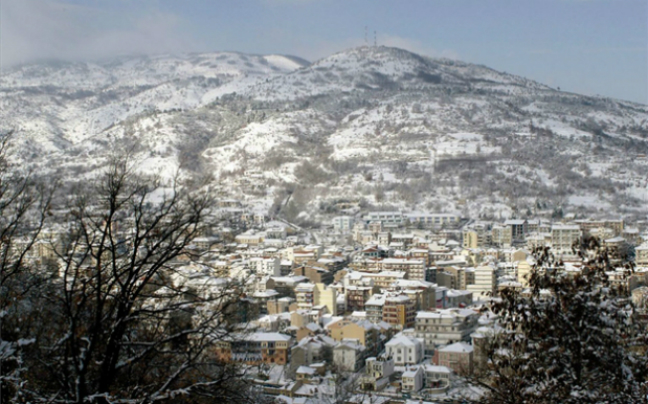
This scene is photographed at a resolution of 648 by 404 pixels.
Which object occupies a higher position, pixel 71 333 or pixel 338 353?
pixel 71 333

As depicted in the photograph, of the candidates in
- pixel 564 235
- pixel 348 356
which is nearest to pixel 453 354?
pixel 348 356

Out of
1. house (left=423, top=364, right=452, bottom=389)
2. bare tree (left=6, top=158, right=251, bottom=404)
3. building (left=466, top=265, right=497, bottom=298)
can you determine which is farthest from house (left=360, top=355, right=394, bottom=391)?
bare tree (left=6, top=158, right=251, bottom=404)

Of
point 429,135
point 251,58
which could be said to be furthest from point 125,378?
point 251,58

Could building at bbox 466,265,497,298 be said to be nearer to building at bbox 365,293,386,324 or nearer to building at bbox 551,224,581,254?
building at bbox 365,293,386,324

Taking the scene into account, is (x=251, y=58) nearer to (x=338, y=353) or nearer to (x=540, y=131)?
(x=540, y=131)

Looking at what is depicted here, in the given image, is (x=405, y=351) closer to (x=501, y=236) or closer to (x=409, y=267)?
(x=409, y=267)
